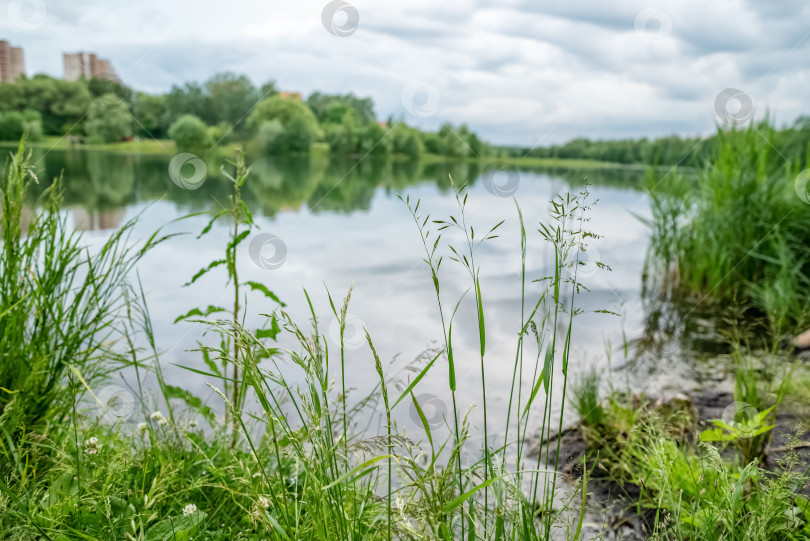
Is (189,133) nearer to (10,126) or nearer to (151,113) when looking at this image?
(151,113)

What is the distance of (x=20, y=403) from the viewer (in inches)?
51.2

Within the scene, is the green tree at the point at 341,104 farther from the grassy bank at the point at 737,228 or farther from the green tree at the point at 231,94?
the grassy bank at the point at 737,228

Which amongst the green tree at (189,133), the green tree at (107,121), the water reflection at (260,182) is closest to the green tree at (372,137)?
the water reflection at (260,182)

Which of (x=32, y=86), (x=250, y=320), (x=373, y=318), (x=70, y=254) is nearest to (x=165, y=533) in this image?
(x=70, y=254)

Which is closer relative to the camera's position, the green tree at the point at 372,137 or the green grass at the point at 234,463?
the green grass at the point at 234,463

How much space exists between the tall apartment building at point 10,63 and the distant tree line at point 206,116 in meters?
0.10

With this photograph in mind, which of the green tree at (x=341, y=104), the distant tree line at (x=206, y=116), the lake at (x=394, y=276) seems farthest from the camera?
the green tree at (x=341, y=104)

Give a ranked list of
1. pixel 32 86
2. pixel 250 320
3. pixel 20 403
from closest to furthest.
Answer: pixel 20 403
pixel 250 320
pixel 32 86

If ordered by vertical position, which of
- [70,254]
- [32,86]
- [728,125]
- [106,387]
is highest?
[32,86]

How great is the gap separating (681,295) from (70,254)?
13.3 ft

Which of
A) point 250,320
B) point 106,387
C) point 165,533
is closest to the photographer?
point 165,533

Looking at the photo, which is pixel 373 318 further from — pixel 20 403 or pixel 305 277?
pixel 20 403

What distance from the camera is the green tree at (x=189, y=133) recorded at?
632cm

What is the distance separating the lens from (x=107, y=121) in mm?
6547
